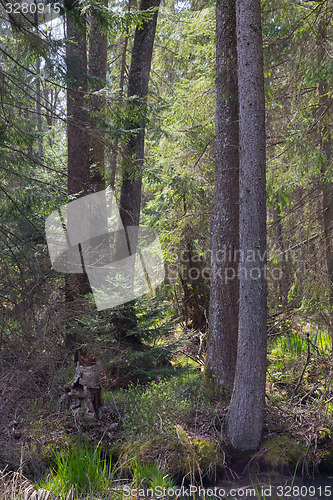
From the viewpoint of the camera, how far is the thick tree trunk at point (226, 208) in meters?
6.21

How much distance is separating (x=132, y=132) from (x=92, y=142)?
182 centimetres

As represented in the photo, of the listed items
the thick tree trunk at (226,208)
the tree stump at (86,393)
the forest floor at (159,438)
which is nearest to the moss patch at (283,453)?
the forest floor at (159,438)

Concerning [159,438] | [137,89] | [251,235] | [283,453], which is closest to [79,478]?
[159,438]

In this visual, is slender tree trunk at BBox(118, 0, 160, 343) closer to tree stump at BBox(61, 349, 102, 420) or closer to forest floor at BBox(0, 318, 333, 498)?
tree stump at BBox(61, 349, 102, 420)

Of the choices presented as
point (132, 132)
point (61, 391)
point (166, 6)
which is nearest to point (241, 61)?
point (132, 132)

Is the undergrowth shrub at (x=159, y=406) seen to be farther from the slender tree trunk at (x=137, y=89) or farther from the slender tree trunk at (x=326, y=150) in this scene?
the slender tree trunk at (x=137, y=89)

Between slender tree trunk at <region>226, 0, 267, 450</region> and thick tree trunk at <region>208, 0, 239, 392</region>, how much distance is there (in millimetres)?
915

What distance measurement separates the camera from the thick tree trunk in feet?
20.4

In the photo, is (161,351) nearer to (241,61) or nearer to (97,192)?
(97,192)

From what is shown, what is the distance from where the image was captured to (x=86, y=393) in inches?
225

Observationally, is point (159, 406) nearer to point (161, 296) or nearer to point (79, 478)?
point (79, 478)

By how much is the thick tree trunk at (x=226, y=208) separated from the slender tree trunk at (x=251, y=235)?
0.92 metres

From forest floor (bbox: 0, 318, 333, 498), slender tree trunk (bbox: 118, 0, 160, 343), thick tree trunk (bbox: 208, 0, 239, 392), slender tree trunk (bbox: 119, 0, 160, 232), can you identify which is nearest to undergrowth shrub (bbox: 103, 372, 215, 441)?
forest floor (bbox: 0, 318, 333, 498)

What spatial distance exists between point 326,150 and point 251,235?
11.8ft
